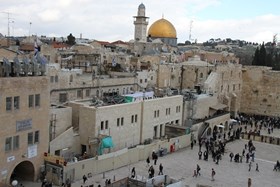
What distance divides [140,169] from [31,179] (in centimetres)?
761

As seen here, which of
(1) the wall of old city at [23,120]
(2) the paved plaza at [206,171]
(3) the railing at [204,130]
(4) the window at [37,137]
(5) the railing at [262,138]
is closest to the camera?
(1) the wall of old city at [23,120]

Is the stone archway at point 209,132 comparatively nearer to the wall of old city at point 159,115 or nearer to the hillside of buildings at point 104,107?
the hillside of buildings at point 104,107

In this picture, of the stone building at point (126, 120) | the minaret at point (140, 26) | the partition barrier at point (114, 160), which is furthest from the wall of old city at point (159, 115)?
the minaret at point (140, 26)

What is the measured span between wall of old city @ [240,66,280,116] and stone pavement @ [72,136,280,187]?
22.6m

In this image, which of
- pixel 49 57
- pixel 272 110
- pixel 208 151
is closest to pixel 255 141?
pixel 208 151

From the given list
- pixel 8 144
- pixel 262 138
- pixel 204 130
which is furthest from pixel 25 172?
pixel 262 138

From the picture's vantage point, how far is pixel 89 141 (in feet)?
90.4

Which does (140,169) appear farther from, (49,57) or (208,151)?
(49,57)

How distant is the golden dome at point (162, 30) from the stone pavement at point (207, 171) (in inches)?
2192

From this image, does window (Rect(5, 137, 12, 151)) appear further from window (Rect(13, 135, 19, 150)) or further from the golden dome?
the golden dome

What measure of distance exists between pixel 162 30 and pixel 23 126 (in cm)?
6848

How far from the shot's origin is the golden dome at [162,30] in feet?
289

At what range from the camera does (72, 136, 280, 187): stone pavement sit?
86.5ft

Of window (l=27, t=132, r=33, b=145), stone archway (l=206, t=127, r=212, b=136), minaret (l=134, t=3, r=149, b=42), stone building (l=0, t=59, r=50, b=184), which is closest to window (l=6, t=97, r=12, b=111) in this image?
stone building (l=0, t=59, r=50, b=184)
